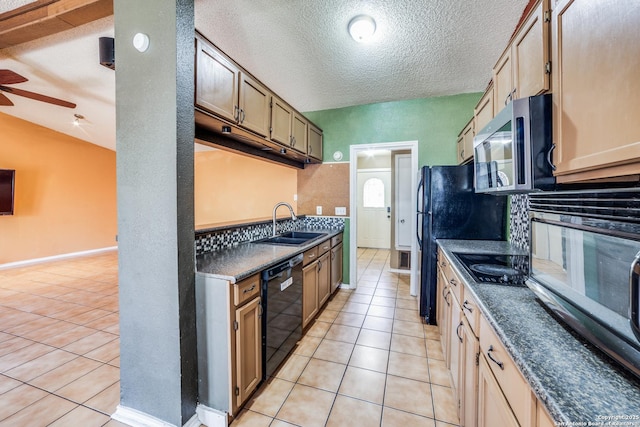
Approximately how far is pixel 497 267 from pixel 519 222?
3.03 feet

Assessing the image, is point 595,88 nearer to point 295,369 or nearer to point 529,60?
point 529,60

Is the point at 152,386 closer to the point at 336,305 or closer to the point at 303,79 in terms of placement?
the point at 336,305

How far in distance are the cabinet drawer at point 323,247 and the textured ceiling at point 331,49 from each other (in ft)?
5.95

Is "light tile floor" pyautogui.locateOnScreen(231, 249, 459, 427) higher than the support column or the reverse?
the reverse

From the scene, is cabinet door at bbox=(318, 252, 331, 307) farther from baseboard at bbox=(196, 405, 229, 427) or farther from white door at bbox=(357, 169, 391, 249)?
white door at bbox=(357, 169, 391, 249)

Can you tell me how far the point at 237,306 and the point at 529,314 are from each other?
137 centimetres

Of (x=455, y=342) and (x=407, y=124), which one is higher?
(x=407, y=124)

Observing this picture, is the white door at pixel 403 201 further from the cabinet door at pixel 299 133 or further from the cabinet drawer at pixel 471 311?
the cabinet drawer at pixel 471 311

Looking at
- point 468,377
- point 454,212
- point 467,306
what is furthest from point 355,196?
point 468,377

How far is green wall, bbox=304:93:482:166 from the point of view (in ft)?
11.1

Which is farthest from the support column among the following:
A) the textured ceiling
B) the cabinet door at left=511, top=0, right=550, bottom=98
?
the cabinet door at left=511, top=0, right=550, bottom=98

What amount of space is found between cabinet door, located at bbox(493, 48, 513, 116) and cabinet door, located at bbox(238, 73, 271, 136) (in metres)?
1.77

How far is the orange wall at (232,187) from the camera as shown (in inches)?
201

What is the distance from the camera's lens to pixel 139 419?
157 centimetres
